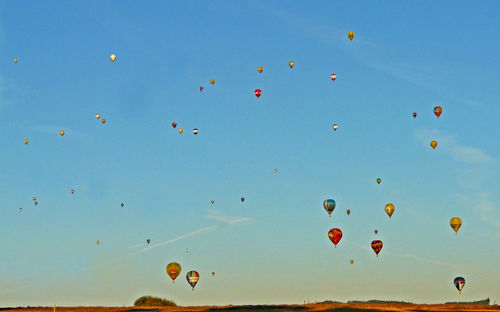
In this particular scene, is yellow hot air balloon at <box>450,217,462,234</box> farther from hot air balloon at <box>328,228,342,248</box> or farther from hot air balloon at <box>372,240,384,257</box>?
hot air balloon at <box>328,228,342,248</box>

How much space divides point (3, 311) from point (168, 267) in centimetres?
1984

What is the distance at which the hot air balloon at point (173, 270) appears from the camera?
325 ft

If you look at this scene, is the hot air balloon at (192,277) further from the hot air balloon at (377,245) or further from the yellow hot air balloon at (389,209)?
the yellow hot air balloon at (389,209)

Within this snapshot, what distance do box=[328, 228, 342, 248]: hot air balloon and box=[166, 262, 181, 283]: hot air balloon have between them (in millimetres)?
20224

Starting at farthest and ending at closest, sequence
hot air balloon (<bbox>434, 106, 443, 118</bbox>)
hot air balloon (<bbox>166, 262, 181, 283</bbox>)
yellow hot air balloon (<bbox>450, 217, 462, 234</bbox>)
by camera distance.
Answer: hot air balloon (<bbox>434, 106, 443, 118</bbox>)
yellow hot air balloon (<bbox>450, 217, 462, 234</bbox>)
hot air balloon (<bbox>166, 262, 181, 283</bbox>)

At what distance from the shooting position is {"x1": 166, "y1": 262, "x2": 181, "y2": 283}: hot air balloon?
325ft

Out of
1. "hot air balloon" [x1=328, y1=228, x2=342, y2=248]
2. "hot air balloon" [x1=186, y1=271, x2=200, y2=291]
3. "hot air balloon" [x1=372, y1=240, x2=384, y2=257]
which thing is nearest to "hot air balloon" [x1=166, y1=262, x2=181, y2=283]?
"hot air balloon" [x1=186, y1=271, x2=200, y2=291]

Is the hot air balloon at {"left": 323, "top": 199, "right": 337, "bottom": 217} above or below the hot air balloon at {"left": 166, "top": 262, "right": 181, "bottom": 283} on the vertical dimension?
above

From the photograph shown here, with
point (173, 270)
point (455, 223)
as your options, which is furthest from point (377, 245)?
point (173, 270)

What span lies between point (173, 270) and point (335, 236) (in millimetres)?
21513

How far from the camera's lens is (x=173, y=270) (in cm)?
9906

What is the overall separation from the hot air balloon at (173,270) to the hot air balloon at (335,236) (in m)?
20.2

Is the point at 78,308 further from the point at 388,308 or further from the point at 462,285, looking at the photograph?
the point at 462,285

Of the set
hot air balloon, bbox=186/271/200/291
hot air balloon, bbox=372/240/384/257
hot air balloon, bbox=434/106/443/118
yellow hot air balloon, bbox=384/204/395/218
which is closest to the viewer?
hot air balloon, bbox=186/271/200/291
